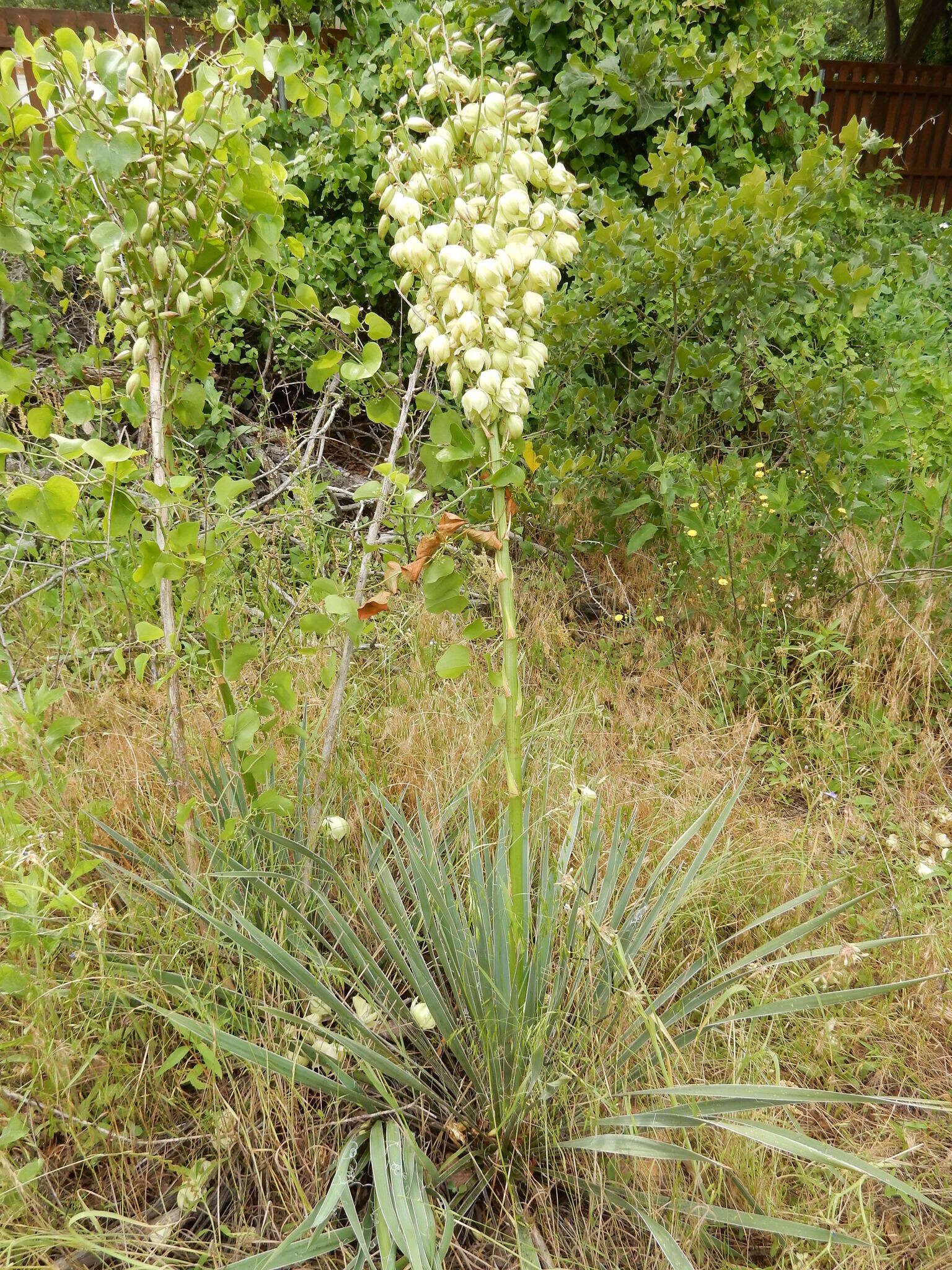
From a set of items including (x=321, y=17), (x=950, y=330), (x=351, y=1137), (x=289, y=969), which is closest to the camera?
(x=351, y=1137)

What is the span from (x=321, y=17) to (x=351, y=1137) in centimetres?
472

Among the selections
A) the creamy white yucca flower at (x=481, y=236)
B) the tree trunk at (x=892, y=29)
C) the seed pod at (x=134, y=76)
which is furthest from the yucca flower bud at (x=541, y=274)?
the tree trunk at (x=892, y=29)

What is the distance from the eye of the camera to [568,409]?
3.55 meters

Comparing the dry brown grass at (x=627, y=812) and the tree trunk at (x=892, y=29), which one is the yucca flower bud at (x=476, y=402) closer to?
the dry brown grass at (x=627, y=812)

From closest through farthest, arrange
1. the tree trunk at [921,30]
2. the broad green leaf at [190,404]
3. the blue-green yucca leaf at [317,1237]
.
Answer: the blue-green yucca leaf at [317,1237], the broad green leaf at [190,404], the tree trunk at [921,30]

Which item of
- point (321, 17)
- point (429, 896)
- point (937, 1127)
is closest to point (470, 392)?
point (429, 896)

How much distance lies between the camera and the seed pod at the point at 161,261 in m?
1.64

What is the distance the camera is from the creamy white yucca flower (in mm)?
1368

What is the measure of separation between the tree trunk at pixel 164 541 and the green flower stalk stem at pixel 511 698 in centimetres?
62

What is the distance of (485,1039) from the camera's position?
156 cm

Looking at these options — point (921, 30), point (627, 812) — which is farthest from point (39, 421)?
point (921, 30)

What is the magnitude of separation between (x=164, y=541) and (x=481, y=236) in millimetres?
891

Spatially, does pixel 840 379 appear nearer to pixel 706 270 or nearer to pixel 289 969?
pixel 706 270

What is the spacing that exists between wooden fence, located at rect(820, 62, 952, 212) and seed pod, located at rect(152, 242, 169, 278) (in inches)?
495
